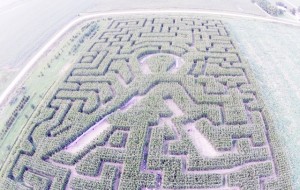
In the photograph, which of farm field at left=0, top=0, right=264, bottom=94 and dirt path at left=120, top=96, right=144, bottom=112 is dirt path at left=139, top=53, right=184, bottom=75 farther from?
farm field at left=0, top=0, right=264, bottom=94

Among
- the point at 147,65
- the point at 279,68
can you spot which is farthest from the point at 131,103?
the point at 279,68

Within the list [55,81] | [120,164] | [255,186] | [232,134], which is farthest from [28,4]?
[255,186]

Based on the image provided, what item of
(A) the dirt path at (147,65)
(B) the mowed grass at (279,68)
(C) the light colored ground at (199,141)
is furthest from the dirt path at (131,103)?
(B) the mowed grass at (279,68)

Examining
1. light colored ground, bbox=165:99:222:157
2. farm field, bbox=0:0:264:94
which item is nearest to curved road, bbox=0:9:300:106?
farm field, bbox=0:0:264:94

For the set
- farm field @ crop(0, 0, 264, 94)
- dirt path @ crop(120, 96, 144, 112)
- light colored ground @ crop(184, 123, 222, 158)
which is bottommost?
light colored ground @ crop(184, 123, 222, 158)

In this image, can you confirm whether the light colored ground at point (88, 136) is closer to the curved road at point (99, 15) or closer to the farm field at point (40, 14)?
the curved road at point (99, 15)

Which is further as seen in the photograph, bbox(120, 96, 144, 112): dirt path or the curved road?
the curved road
